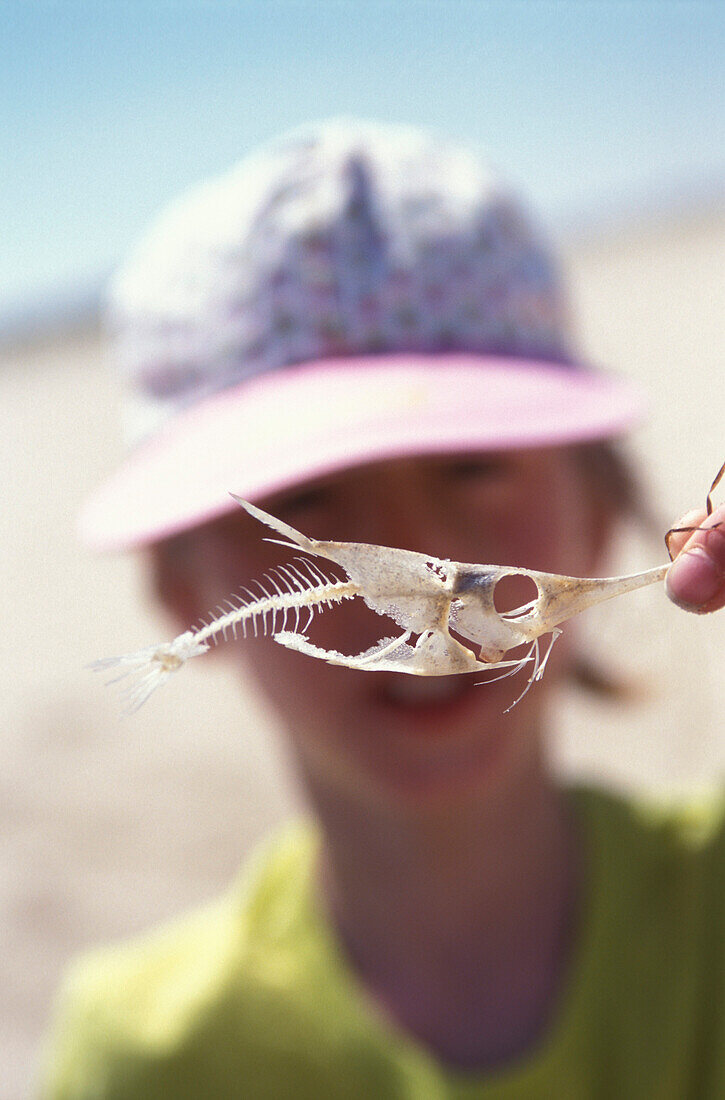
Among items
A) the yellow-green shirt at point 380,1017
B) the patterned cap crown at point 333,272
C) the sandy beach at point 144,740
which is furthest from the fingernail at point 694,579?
the yellow-green shirt at point 380,1017


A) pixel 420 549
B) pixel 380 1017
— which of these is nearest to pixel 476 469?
pixel 420 549

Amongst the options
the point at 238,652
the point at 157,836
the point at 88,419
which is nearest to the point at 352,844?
the point at 238,652

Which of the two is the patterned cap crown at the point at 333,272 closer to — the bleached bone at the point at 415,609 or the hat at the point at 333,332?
the hat at the point at 333,332

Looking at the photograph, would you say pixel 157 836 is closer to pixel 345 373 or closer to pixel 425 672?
pixel 345 373

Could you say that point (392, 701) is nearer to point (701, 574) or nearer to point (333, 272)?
point (333, 272)

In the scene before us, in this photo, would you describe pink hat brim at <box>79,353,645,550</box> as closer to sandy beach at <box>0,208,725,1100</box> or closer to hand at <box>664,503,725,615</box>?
sandy beach at <box>0,208,725,1100</box>

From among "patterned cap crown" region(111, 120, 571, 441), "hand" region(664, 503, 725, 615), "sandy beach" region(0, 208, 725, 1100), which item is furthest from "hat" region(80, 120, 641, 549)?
"hand" region(664, 503, 725, 615)
